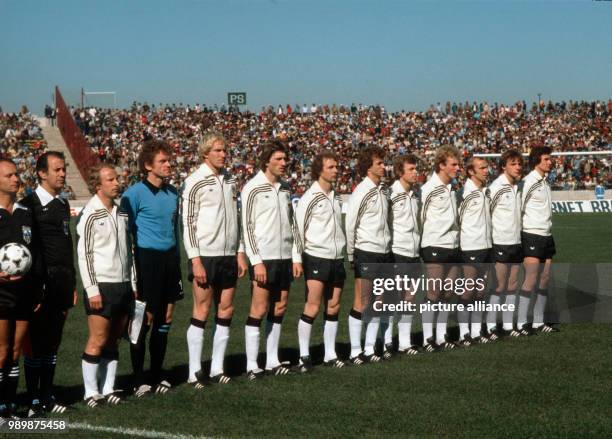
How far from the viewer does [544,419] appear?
22.0 feet

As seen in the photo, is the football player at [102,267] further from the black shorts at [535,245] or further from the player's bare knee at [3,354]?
the black shorts at [535,245]

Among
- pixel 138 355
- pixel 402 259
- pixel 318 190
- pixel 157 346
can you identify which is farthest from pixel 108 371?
pixel 402 259

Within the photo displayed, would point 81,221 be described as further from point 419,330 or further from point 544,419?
point 419,330

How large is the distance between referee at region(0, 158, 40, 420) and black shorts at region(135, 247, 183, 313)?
1205mm

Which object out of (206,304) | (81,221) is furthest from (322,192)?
(81,221)

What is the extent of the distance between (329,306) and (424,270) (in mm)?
1571

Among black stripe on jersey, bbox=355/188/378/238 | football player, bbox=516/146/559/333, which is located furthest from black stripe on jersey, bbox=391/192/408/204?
football player, bbox=516/146/559/333

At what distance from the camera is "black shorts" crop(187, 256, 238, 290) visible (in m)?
8.02

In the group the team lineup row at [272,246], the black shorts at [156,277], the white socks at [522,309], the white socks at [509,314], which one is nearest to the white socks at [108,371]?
the team lineup row at [272,246]

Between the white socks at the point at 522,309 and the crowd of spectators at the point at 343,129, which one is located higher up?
the crowd of spectators at the point at 343,129

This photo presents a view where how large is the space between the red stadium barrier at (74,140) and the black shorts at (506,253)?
107ft

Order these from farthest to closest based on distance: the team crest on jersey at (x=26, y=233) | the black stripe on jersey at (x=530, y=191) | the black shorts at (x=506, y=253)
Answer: the black stripe on jersey at (x=530, y=191) → the black shorts at (x=506, y=253) → the team crest on jersey at (x=26, y=233)

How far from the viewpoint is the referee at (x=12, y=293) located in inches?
255

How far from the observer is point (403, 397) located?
747cm
